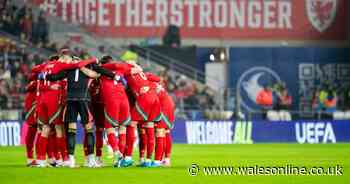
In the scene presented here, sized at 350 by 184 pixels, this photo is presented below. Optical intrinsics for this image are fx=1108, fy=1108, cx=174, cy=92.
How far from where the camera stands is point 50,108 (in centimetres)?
2369

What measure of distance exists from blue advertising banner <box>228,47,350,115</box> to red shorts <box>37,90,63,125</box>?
89.2 ft

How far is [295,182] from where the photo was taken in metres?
19.5

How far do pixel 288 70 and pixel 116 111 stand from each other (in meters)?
29.2

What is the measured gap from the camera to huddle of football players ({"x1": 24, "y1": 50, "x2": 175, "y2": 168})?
76.3 ft

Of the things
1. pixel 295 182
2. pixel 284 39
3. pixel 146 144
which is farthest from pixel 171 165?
pixel 284 39

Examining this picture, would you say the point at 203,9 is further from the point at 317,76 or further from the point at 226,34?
the point at 317,76

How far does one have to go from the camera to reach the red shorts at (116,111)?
76.4 feet

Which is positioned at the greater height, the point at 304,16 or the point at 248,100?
the point at 304,16

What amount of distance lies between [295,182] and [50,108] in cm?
649

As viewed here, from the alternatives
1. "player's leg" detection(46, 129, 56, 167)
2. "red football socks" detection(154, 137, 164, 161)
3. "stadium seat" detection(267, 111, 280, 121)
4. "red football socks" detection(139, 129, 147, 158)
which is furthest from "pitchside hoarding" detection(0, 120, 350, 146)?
"red football socks" detection(154, 137, 164, 161)

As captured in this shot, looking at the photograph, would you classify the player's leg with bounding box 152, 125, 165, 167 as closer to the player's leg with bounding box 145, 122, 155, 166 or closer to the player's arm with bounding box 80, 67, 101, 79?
the player's leg with bounding box 145, 122, 155, 166

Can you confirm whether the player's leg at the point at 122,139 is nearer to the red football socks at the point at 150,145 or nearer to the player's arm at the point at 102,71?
the red football socks at the point at 150,145

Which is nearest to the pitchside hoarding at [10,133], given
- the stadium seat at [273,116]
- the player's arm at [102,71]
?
the stadium seat at [273,116]

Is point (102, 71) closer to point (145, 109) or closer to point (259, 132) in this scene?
point (145, 109)
